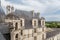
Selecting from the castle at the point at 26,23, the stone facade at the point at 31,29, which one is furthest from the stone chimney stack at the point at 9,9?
the stone facade at the point at 31,29

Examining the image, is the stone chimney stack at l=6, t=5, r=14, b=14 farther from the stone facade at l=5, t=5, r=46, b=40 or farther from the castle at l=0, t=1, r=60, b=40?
the stone facade at l=5, t=5, r=46, b=40

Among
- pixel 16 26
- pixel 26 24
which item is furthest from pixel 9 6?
pixel 16 26

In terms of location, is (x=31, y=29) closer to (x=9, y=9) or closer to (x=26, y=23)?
(x=26, y=23)

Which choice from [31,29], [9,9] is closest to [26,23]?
[31,29]

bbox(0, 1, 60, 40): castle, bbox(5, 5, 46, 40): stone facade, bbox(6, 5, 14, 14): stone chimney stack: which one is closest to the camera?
bbox(0, 1, 60, 40): castle

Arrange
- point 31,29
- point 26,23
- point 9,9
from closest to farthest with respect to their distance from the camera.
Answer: point 31,29 < point 26,23 < point 9,9

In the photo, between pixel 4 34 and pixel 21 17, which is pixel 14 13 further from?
pixel 4 34

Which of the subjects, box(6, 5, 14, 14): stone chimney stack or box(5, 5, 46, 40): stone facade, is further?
box(6, 5, 14, 14): stone chimney stack

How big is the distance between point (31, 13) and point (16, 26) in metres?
6.55

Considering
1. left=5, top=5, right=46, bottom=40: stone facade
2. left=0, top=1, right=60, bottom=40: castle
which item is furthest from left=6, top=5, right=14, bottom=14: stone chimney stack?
left=5, top=5, right=46, bottom=40: stone facade

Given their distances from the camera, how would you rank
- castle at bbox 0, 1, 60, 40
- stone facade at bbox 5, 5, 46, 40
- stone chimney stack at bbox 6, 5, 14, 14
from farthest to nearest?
stone chimney stack at bbox 6, 5, 14, 14 < stone facade at bbox 5, 5, 46, 40 < castle at bbox 0, 1, 60, 40

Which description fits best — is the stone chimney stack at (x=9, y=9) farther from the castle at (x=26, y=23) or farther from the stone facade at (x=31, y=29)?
the stone facade at (x=31, y=29)

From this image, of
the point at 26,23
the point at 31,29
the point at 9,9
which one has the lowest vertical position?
the point at 31,29

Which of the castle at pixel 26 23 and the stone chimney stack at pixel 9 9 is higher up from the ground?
the stone chimney stack at pixel 9 9
